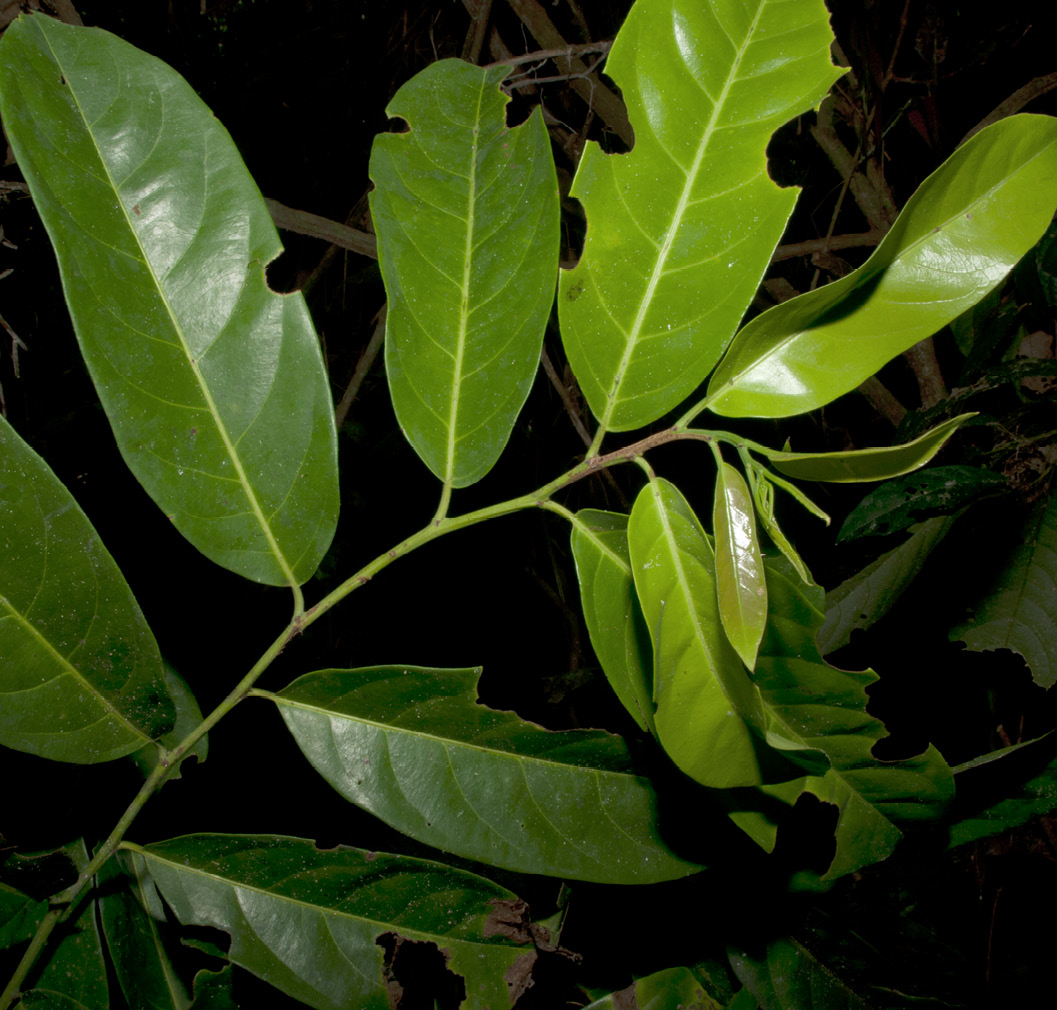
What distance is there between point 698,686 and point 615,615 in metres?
0.13

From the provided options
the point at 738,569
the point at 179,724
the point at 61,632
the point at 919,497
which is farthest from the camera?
the point at 919,497

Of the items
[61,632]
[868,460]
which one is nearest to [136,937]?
[61,632]

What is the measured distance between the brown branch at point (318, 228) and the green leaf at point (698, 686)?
2.91 feet

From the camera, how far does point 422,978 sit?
713 mm

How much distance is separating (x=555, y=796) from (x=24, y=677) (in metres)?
0.46

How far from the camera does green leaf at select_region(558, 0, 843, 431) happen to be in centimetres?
52

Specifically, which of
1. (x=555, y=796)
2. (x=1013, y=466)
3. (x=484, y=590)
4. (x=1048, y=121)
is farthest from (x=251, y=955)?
A: (x=1013, y=466)

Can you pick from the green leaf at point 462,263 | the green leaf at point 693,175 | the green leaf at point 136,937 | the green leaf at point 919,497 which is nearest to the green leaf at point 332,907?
the green leaf at point 136,937

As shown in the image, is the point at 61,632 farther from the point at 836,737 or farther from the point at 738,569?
the point at 836,737

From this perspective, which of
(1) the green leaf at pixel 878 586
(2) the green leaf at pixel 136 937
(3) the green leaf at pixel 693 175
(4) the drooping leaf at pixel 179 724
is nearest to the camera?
(3) the green leaf at pixel 693 175

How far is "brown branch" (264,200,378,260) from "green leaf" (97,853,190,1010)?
0.93 metres

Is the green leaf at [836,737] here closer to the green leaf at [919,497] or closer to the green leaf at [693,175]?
the green leaf at [693,175]

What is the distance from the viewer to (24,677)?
0.54 metres

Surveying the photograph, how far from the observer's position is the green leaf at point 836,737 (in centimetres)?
55
